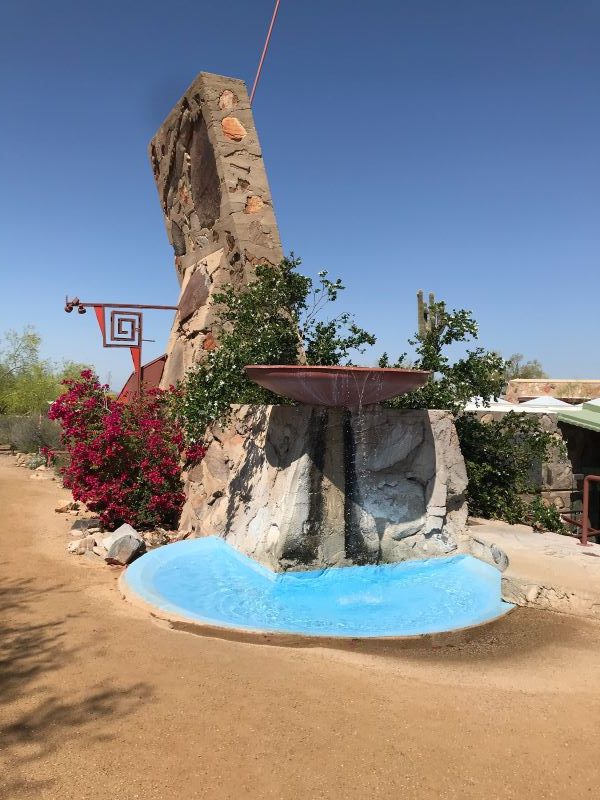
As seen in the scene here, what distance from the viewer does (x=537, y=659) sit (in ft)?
12.4

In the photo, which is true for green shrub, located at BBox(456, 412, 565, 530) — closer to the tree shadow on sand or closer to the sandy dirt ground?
the sandy dirt ground

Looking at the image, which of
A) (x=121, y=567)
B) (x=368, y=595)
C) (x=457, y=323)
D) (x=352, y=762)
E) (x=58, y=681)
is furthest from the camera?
(x=457, y=323)

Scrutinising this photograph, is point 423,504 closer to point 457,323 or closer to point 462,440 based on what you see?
point 462,440

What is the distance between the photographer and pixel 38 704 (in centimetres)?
300

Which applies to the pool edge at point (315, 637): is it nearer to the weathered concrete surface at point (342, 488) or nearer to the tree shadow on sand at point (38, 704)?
the tree shadow on sand at point (38, 704)

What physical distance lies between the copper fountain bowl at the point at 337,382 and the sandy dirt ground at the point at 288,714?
2101mm

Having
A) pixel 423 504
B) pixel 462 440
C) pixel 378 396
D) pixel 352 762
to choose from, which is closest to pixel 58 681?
pixel 352 762

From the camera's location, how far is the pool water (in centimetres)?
443

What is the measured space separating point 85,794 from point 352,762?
1108mm

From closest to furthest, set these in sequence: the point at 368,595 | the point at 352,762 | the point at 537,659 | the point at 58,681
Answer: the point at 352,762, the point at 58,681, the point at 537,659, the point at 368,595

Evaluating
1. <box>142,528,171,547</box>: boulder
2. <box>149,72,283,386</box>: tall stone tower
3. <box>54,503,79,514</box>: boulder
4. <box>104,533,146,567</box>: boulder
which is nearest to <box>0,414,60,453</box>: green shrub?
<box>54,503,79,514</box>: boulder

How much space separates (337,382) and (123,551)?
3066 mm

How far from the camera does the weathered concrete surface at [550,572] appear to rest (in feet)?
15.2

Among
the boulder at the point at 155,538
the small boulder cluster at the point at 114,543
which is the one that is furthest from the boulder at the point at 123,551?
the boulder at the point at 155,538
